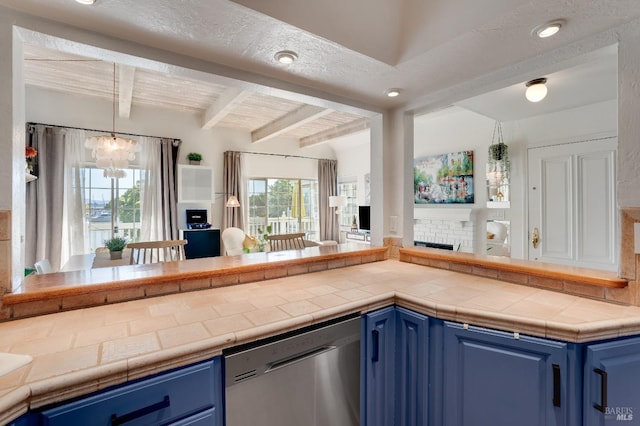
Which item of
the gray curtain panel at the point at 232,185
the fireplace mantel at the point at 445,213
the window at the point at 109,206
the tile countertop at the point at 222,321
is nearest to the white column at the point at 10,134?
the tile countertop at the point at 222,321

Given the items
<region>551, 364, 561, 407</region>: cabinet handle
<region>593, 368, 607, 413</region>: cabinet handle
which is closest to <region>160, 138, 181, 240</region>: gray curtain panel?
<region>551, 364, 561, 407</region>: cabinet handle

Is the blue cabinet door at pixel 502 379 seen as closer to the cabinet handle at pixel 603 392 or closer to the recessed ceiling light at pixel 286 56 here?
the cabinet handle at pixel 603 392

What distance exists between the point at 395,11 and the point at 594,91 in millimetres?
2286

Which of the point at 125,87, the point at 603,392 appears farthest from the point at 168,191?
the point at 603,392

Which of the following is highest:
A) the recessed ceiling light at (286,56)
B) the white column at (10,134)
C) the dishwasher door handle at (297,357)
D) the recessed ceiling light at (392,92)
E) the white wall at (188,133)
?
the white wall at (188,133)

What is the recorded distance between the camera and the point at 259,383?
41.4 inches

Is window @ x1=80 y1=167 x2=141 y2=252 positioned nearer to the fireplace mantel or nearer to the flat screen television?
the flat screen television

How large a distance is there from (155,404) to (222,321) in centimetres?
31

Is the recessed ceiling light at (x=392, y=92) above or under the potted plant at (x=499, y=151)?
above

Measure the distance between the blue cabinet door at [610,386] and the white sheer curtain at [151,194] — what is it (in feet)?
17.3

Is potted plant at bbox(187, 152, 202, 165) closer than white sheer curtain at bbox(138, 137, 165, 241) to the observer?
No

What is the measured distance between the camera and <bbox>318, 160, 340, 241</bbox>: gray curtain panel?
691cm

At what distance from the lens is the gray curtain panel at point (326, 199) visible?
6906 mm

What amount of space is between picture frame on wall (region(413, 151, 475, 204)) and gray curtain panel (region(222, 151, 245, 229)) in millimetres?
3347
